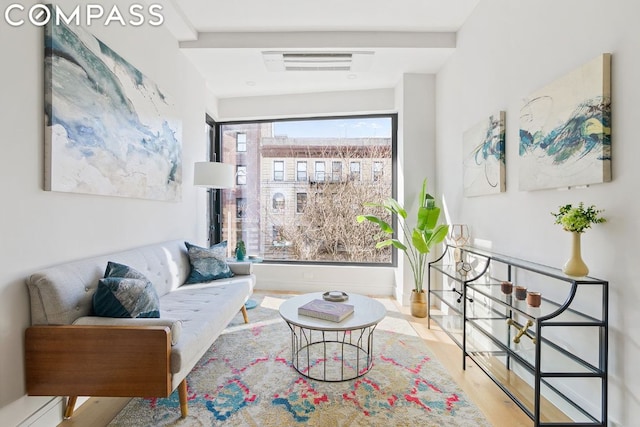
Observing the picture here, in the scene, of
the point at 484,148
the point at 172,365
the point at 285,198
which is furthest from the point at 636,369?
the point at 285,198

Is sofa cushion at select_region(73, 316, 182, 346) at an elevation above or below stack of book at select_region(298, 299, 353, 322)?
above

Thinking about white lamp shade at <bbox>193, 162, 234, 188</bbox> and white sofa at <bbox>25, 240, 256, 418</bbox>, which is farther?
white lamp shade at <bbox>193, 162, 234, 188</bbox>

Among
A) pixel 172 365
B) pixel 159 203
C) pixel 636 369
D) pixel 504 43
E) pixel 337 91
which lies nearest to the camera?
pixel 636 369

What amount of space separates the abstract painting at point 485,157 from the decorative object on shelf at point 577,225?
911 millimetres

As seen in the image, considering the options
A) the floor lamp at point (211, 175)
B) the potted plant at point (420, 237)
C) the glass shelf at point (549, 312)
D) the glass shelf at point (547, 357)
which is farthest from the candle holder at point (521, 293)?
the floor lamp at point (211, 175)

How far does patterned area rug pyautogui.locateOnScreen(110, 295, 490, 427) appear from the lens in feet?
6.11

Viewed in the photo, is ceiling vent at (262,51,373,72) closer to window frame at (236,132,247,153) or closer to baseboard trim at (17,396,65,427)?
window frame at (236,132,247,153)

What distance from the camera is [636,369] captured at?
1.48 metres

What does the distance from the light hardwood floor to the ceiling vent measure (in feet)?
10.3

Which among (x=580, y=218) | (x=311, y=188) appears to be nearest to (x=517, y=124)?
(x=580, y=218)

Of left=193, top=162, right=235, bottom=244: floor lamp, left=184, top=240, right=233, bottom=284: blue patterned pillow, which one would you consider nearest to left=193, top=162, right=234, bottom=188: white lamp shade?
left=193, top=162, right=235, bottom=244: floor lamp

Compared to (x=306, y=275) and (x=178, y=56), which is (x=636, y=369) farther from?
(x=178, y=56)

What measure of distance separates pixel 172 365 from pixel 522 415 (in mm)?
2023

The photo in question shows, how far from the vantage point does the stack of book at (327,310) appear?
220 cm
